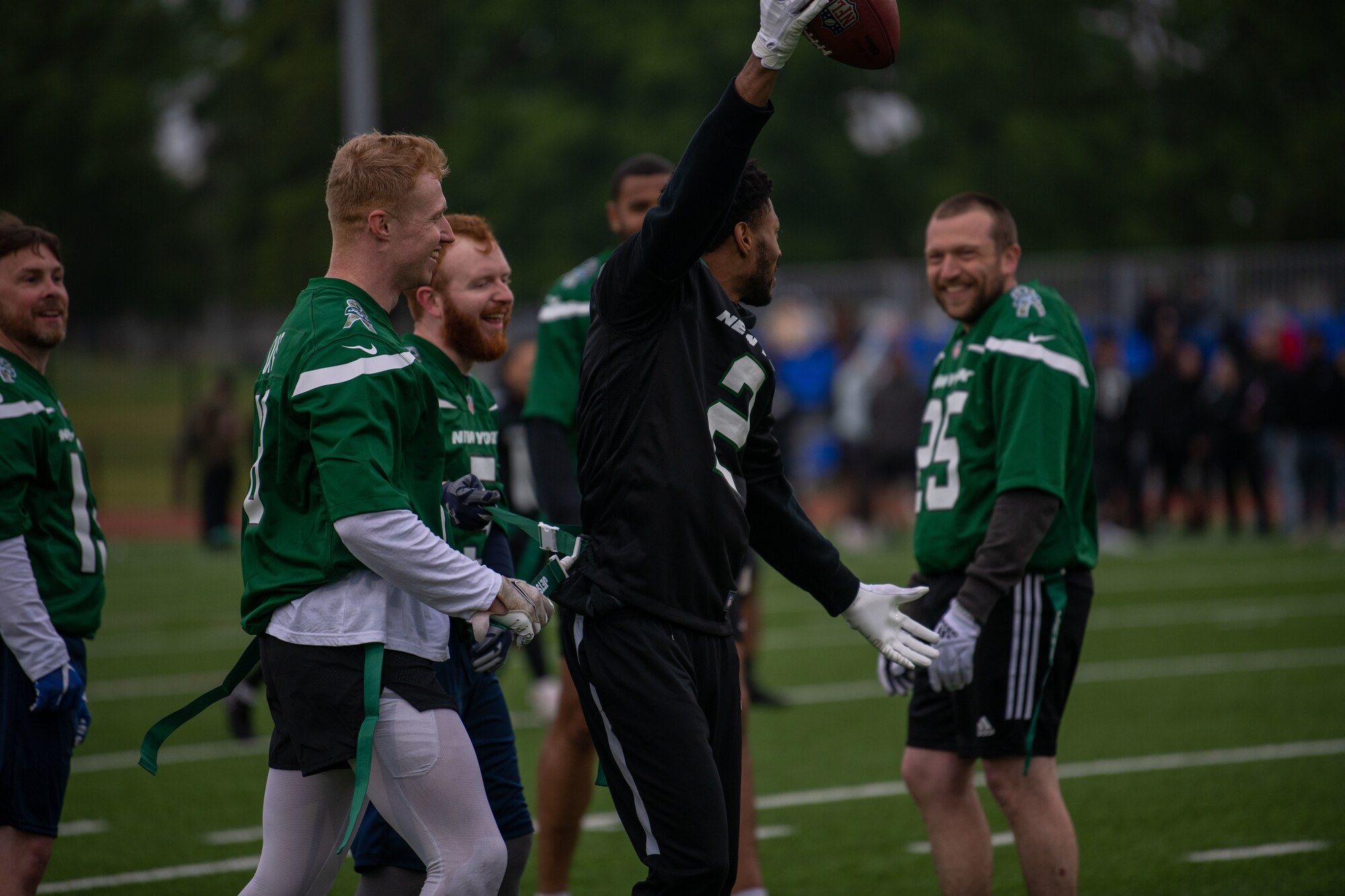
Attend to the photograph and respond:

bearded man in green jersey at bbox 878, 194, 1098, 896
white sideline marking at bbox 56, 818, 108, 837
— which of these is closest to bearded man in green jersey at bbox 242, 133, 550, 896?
bearded man in green jersey at bbox 878, 194, 1098, 896

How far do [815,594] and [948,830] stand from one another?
1023mm

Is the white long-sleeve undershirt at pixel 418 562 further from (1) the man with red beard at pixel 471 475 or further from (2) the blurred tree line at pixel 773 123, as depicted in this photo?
(2) the blurred tree line at pixel 773 123

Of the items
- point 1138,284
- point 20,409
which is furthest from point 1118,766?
point 1138,284

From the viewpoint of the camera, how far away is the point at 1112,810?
6453 millimetres

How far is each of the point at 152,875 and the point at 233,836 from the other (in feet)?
2.00

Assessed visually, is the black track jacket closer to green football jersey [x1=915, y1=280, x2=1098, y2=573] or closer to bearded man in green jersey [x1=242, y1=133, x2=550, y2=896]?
bearded man in green jersey [x1=242, y1=133, x2=550, y2=896]

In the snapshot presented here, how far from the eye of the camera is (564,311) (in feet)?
17.9

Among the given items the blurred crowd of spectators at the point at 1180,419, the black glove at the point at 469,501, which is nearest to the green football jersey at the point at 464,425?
the black glove at the point at 469,501

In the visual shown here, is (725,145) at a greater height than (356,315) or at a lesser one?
greater

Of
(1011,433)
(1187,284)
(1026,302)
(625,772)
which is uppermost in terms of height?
(1187,284)

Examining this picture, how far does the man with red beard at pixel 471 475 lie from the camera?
4047mm

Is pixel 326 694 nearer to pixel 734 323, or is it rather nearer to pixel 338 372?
pixel 338 372

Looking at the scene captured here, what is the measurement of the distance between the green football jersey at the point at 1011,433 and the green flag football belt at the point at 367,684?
1.35 m

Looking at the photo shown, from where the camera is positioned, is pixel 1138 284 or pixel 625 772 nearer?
pixel 625 772
